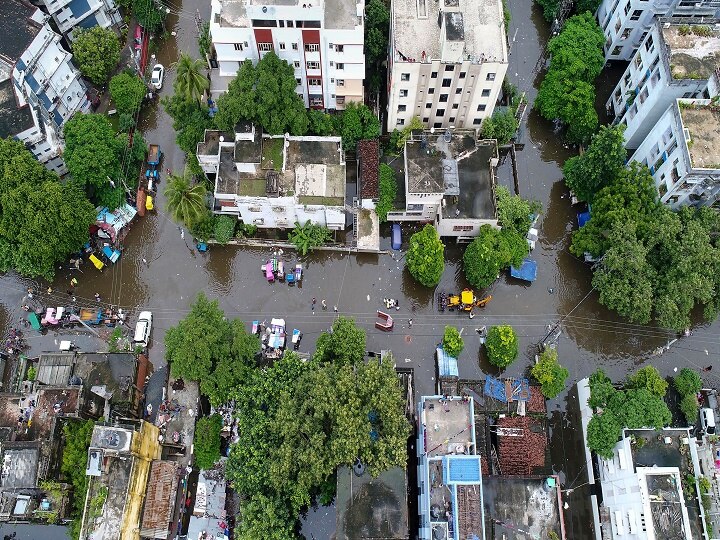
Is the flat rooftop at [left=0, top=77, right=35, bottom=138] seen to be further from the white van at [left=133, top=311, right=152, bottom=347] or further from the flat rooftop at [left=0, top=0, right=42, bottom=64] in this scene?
the white van at [left=133, top=311, right=152, bottom=347]

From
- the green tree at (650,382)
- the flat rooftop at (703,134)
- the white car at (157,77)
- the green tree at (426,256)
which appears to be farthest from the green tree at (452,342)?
the white car at (157,77)

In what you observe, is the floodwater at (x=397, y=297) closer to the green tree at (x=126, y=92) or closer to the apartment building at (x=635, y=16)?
the green tree at (x=126, y=92)

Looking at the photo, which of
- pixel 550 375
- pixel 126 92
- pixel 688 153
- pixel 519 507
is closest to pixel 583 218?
pixel 688 153

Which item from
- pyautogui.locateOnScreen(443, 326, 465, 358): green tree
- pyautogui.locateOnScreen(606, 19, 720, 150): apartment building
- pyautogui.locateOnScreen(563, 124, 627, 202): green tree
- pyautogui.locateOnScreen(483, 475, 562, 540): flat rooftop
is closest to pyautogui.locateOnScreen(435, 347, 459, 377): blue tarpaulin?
pyautogui.locateOnScreen(443, 326, 465, 358): green tree

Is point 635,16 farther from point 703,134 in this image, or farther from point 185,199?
point 185,199

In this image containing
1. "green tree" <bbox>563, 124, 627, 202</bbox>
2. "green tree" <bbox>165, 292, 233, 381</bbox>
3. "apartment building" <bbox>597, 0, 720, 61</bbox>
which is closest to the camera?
"green tree" <bbox>165, 292, 233, 381</bbox>

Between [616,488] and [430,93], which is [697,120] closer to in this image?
[430,93]
